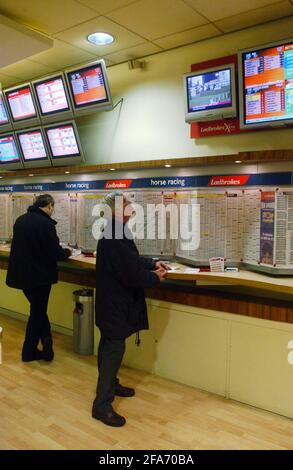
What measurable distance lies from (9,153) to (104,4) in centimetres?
276

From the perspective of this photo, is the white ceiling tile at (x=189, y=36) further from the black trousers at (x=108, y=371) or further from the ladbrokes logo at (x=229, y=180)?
the black trousers at (x=108, y=371)

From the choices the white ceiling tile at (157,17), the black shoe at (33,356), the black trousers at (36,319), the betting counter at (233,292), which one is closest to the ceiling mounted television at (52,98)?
the white ceiling tile at (157,17)

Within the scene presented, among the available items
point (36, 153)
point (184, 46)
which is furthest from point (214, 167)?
point (36, 153)

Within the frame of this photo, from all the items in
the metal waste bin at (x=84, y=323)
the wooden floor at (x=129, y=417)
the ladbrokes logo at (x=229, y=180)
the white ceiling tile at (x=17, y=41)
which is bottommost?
the wooden floor at (x=129, y=417)

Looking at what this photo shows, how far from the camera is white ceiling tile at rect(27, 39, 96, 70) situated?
396 cm

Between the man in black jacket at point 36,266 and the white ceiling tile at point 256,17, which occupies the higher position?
the white ceiling tile at point 256,17

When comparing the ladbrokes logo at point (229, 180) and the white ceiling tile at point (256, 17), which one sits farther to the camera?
the ladbrokes logo at point (229, 180)

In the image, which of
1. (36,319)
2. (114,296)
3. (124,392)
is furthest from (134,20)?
(124,392)

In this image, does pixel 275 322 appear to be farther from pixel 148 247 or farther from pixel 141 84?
pixel 141 84

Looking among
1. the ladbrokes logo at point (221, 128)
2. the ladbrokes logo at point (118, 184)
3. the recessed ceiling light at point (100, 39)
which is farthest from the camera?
the ladbrokes logo at point (118, 184)

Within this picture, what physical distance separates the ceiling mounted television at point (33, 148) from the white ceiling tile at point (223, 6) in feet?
7.81

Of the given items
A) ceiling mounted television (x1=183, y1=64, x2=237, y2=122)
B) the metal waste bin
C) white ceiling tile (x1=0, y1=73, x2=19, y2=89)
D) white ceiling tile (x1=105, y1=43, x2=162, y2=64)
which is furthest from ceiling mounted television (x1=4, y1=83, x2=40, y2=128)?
the metal waste bin

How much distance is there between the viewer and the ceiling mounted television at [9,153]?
5.11 meters

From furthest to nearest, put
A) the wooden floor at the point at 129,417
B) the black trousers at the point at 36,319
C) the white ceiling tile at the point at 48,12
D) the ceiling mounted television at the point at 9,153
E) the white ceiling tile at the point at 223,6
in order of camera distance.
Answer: the ceiling mounted television at the point at 9,153 < the black trousers at the point at 36,319 < the white ceiling tile at the point at 48,12 < the white ceiling tile at the point at 223,6 < the wooden floor at the point at 129,417
